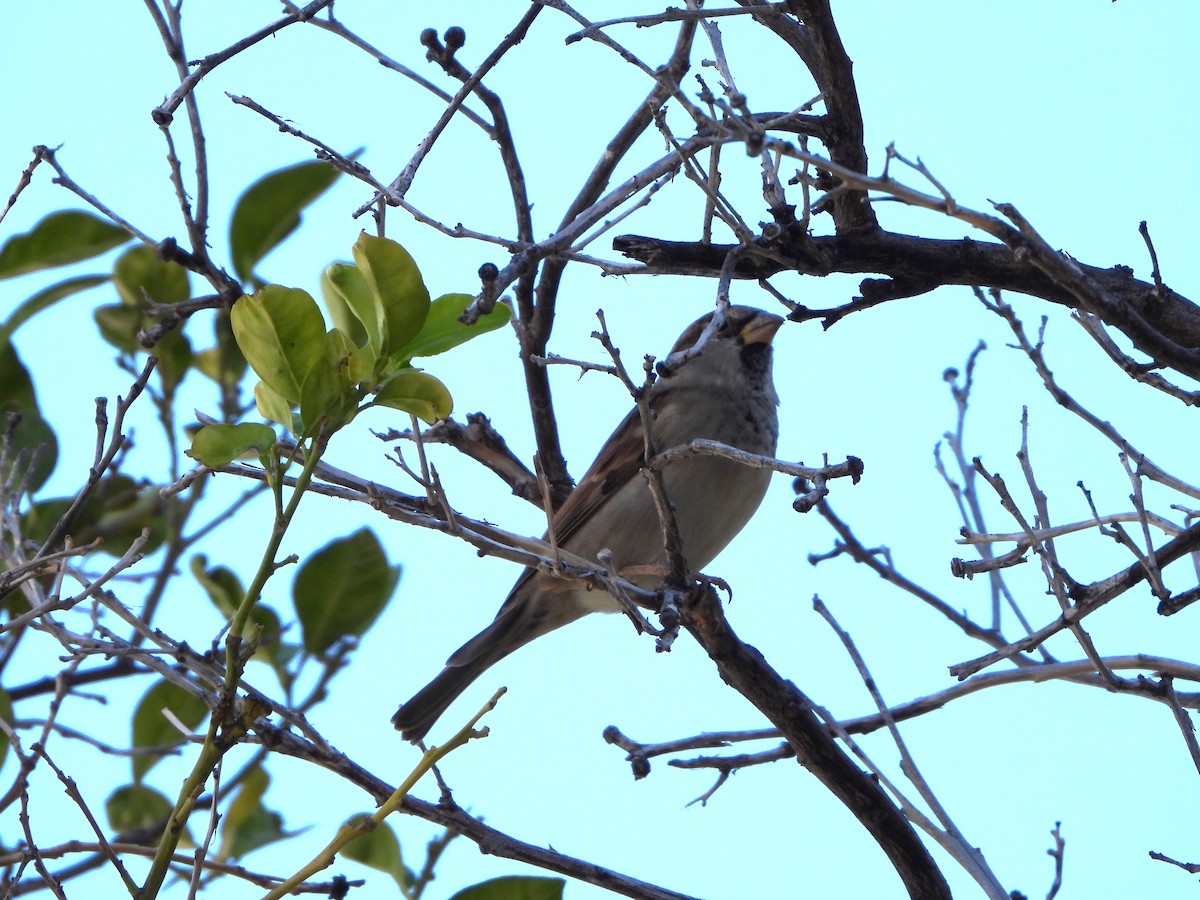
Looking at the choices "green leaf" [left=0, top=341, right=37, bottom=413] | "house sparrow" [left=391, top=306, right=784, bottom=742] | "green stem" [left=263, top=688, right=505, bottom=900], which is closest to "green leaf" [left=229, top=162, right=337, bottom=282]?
"green leaf" [left=0, top=341, right=37, bottom=413]

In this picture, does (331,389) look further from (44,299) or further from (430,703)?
(430,703)

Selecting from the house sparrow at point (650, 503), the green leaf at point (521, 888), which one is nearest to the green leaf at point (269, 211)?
the house sparrow at point (650, 503)

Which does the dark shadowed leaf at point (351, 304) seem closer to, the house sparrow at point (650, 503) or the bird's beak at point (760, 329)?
the house sparrow at point (650, 503)

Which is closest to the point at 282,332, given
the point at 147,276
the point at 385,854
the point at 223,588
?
the point at 385,854

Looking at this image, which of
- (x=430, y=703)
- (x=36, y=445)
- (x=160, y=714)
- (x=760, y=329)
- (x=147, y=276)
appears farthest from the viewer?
(x=760, y=329)

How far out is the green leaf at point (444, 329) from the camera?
1.73 m

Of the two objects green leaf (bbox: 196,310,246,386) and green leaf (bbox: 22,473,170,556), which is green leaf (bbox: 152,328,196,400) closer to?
green leaf (bbox: 196,310,246,386)

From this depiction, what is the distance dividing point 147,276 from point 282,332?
2511mm

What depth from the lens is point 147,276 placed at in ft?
12.8

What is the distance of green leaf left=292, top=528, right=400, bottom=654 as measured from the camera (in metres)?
3.47

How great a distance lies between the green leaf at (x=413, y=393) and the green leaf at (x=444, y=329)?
0.03 meters

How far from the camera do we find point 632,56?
2332mm

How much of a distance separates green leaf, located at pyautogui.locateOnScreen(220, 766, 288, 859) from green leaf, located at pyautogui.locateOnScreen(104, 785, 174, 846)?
0.53 ft

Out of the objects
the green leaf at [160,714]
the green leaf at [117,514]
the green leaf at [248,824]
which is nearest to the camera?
the green leaf at [248,824]
